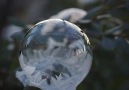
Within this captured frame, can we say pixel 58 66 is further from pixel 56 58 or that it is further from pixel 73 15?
pixel 73 15

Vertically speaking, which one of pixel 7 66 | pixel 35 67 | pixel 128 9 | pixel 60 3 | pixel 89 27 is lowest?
pixel 60 3

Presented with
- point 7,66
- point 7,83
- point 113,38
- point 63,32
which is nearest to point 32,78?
point 63,32

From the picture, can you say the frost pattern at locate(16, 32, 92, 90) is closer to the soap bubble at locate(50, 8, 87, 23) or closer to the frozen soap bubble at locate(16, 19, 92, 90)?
the frozen soap bubble at locate(16, 19, 92, 90)

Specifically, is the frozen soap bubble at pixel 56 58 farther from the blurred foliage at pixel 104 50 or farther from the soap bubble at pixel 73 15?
the soap bubble at pixel 73 15

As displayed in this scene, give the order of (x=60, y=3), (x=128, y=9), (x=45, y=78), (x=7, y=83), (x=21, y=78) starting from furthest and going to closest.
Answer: (x=60, y=3)
(x=7, y=83)
(x=128, y=9)
(x=21, y=78)
(x=45, y=78)

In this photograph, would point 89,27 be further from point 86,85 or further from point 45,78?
point 45,78

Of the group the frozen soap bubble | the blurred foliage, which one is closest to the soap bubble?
the blurred foliage

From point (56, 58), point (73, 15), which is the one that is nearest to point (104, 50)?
point (73, 15)

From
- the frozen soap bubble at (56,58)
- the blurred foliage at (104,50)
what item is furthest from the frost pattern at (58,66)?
the blurred foliage at (104,50)
